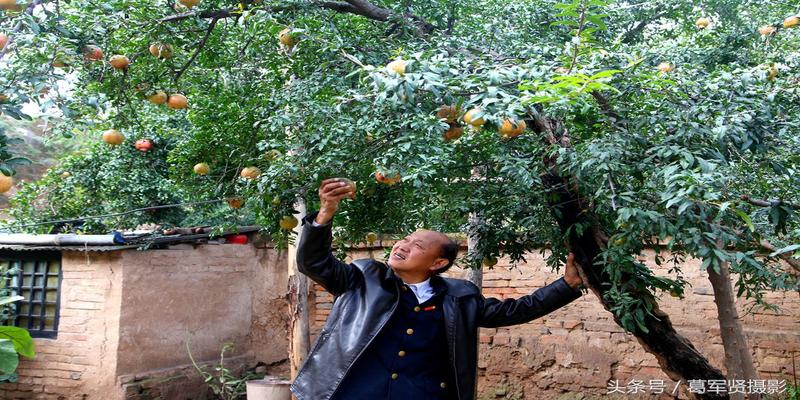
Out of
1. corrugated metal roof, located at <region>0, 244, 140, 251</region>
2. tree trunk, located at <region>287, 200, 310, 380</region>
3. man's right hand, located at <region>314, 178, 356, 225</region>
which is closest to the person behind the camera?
man's right hand, located at <region>314, 178, 356, 225</region>

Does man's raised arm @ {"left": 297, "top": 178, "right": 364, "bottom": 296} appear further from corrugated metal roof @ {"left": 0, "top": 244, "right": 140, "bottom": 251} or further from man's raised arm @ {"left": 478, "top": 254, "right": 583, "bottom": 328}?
corrugated metal roof @ {"left": 0, "top": 244, "right": 140, "bottom": 251}

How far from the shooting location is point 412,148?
3031 mm

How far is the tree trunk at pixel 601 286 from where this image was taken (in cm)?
335

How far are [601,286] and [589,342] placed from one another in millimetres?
3288

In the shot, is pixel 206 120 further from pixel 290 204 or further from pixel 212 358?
pixel 212 358

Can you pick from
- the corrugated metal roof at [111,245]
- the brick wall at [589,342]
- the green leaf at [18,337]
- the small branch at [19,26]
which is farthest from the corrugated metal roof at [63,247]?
the green leaf at [18,337]

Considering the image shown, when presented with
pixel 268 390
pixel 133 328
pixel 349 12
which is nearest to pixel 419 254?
pixel 349 12

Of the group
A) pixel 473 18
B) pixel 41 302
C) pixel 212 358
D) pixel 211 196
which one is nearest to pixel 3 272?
pixel 41 302

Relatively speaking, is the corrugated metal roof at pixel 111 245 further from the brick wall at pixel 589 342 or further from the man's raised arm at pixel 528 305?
the man's raised arm at pixel 528 305

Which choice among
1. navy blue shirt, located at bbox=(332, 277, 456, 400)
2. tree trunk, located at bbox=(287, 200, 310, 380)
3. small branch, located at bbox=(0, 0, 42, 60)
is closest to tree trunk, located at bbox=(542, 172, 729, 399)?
navy blue shirt, located at bbox=(332, 277, 456, 400)

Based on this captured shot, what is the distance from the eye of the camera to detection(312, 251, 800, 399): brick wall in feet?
19.2

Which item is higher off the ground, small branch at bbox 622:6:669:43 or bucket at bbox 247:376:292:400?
small branch at bbox 622:6:669:43

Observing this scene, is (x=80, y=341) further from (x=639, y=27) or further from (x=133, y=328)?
(x=639, y=27)

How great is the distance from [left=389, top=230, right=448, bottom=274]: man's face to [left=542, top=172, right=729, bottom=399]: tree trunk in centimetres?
67
